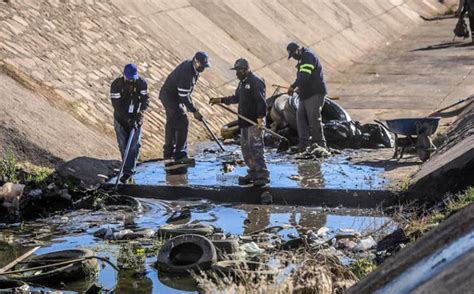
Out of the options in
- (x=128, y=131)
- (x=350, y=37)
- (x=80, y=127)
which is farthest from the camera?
(x=350, y=37)

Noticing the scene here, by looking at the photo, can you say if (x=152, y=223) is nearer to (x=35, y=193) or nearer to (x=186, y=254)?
(x=35, y=193)

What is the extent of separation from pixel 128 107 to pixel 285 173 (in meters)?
2.80

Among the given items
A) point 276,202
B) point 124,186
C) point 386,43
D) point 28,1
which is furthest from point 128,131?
point 386,43

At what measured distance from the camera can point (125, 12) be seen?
24.0 meters

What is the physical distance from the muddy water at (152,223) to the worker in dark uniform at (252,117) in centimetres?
75

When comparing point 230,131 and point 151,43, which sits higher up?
point 151,43

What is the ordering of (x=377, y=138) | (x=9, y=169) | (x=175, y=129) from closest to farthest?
1. (x=9, y=169)
2. (x=175, y=129)
3. (x=377, y=138)

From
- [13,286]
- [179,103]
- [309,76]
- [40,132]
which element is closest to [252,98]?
[179,103]

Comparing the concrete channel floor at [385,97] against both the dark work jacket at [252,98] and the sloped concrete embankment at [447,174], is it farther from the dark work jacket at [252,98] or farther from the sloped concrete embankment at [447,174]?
the dark work jacket at [252,98]

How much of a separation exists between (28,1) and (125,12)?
340 centimetres

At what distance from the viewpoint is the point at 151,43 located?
23.2 metres

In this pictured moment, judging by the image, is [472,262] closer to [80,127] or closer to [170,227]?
[170,227]

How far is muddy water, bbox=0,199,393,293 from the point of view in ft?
39.3

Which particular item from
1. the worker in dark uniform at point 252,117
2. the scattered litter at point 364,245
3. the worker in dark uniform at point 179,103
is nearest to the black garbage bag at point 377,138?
the worker in dark uniform at point 179,103
